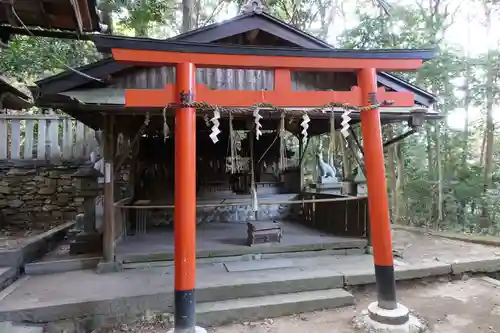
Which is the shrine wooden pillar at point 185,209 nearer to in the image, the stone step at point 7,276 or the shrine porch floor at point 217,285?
the shrine porch floor at point 217,285

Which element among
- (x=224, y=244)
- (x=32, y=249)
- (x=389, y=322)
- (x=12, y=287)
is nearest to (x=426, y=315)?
(x=389, y=322)

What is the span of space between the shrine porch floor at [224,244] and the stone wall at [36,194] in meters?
2.56

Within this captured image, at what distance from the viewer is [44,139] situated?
27.9ft

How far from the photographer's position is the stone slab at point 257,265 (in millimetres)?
5699

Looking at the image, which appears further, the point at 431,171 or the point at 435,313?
the point at 431,171

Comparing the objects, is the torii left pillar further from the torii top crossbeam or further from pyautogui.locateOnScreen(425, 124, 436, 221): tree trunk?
pyautogui.locateOnScreen(425, 124, 436, 221): tree trunk

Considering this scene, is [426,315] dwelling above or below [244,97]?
below

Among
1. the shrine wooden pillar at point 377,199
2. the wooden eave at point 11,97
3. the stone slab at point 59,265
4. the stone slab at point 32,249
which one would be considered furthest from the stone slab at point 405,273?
the wooden eave at point 11,97

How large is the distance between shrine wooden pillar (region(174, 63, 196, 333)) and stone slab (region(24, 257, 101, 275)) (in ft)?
8.76

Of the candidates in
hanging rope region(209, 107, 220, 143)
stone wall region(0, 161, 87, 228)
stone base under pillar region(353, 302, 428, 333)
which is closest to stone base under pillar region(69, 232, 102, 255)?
stone wall region(0, 161, 87, 228)

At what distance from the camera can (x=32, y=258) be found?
6.00m

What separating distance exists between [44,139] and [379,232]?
8076mm

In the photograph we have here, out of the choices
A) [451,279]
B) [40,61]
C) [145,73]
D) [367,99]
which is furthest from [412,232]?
[40,61]

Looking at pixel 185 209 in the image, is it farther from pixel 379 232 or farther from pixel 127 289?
pixel 379 232
